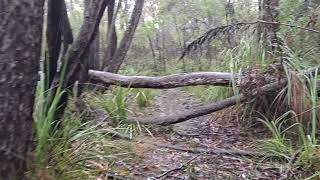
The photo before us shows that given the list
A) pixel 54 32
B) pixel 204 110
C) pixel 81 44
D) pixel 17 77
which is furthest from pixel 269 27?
pixel 17 77

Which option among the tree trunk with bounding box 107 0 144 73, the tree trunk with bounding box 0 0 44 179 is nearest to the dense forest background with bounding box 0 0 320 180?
the tree trunk with bounding box 0 0 44 179

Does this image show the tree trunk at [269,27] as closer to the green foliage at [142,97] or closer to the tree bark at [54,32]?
the green foliage at [142,97]

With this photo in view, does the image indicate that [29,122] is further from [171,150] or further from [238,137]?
[238,137]

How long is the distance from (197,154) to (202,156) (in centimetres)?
10

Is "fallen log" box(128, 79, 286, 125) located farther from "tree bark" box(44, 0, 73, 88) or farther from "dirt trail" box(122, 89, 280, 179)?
"tree bark" box(44, 0, 73, 88)

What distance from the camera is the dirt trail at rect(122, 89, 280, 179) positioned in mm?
4039

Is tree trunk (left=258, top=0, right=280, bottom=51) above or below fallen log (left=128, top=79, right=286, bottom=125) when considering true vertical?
above

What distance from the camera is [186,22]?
1603cm

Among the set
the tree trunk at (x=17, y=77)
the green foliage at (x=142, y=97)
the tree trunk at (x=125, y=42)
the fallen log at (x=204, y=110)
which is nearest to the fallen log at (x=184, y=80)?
the fallen log at (x=204, y=110)

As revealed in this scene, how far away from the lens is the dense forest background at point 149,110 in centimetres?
282

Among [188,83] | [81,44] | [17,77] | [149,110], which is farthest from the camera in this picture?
[149,110]

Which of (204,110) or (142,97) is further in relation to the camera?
(142,97)

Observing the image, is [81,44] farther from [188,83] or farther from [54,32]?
[188,83]

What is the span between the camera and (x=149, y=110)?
7.01m
